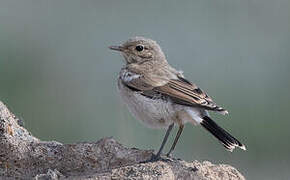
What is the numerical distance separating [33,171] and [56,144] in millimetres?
421

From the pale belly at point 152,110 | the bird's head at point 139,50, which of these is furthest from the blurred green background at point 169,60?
the pale belly at point 152,110

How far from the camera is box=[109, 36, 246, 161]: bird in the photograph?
8.81 m

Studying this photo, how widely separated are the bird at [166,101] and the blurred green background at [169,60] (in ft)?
10.6

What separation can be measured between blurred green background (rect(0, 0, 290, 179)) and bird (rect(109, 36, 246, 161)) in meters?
3.24

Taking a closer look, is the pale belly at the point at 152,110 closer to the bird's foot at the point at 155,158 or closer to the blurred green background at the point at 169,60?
the bird's foot at the point at 155,158

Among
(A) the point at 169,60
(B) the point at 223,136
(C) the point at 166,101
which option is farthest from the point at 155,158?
(A) the point at 169,60

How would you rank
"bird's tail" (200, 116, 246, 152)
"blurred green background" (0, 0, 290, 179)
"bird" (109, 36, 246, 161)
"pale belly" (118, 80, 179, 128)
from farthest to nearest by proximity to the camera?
"blurred green background" (0, 0, 290, 179) → "pale belly" (118, 80, 179, 128) → "bird" (109, 36, 246, 161) → "bird's tail" (200, 116, 246, 152)

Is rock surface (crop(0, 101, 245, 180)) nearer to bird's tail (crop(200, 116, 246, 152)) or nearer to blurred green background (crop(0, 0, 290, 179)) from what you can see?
A: bird's tail (crop(200, 116, 246, 152))

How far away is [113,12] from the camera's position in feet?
68.4

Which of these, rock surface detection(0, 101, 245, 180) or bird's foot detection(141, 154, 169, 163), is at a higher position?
bird's foot detection(141, 154, 169, 163)

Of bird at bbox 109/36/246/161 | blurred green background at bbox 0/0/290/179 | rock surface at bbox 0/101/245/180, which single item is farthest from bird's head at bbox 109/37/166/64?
blurred green background at bbox 0/0/290/179

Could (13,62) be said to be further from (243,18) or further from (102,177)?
(102,177)

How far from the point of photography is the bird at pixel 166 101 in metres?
8.81

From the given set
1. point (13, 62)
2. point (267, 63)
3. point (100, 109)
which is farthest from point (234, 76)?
point (13, 62)
